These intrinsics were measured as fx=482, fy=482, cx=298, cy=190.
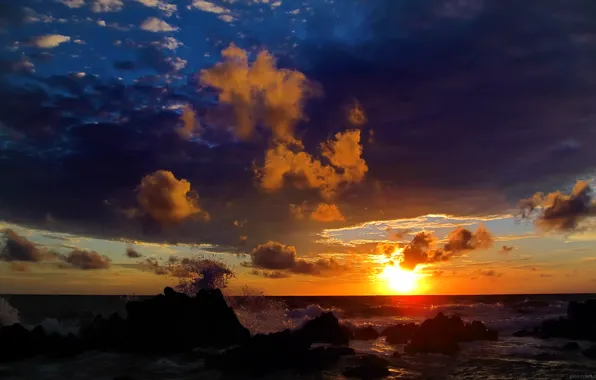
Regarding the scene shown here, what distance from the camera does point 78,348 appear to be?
30250 millimetres

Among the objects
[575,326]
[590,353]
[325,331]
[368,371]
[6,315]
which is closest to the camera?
[368,371]

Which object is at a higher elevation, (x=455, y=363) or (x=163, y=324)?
(x=163, y=324)

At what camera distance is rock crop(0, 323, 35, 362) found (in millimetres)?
27828

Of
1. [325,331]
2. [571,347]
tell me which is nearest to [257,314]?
[325,331]

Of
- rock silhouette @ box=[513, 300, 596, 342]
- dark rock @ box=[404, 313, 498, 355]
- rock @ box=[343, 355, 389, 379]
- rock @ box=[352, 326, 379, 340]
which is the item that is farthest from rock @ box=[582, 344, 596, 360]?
rock @ box=[352, 326, 379, 340]

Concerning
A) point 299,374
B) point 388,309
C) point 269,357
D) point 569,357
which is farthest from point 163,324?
point 388,309

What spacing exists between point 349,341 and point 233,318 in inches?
469

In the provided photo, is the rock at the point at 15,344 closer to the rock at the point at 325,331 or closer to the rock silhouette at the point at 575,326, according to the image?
the rock at the point at 325,331

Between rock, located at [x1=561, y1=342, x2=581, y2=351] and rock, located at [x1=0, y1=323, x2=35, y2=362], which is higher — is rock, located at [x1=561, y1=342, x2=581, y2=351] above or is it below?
below

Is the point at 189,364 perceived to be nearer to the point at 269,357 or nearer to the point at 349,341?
the point at 269,357

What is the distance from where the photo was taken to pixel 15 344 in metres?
28.5

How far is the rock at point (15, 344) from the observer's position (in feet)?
91.3

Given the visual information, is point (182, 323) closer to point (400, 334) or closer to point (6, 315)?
point (6, 315)

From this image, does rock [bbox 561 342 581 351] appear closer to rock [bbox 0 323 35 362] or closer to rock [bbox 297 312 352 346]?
rock [bbox 297 312 352 346]
